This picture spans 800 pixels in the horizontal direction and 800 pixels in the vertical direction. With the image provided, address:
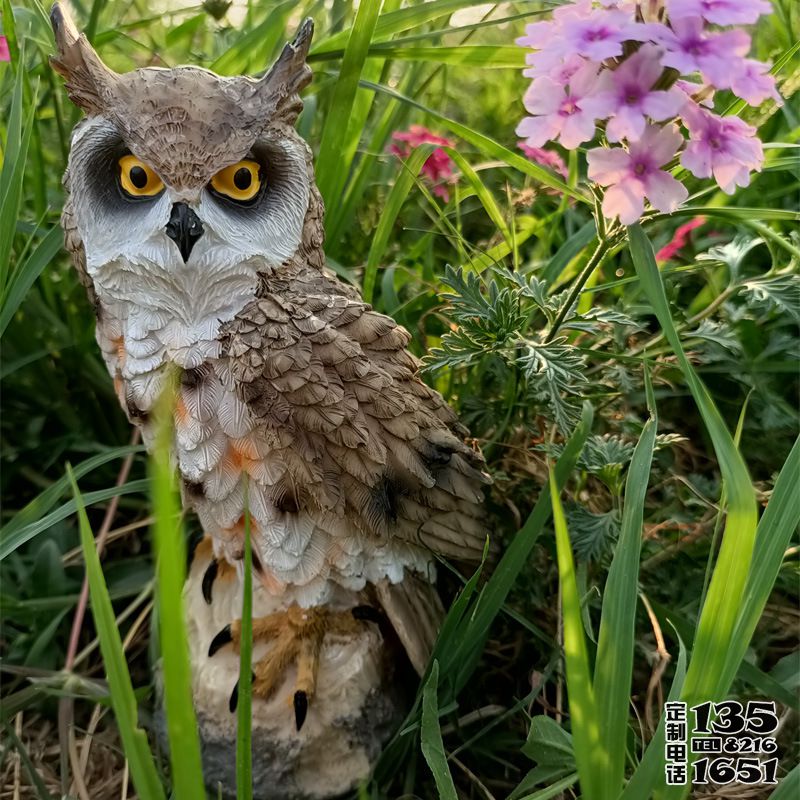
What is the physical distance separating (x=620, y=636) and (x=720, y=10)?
53 centimetres

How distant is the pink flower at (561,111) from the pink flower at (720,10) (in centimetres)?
8

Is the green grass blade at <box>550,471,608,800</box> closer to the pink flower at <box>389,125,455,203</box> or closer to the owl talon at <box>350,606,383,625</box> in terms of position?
the owl talon at <box>350,606,383,625</box>

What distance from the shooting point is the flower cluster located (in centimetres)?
66

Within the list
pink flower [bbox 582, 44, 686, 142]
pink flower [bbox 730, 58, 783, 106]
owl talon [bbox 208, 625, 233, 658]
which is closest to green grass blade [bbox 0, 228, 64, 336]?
owl talon [bbox 208, 625, 233, 658]

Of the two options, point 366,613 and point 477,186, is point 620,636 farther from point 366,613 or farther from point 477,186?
point 477,186

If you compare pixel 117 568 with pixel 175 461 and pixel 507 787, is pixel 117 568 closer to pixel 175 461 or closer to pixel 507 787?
pixel 175 461

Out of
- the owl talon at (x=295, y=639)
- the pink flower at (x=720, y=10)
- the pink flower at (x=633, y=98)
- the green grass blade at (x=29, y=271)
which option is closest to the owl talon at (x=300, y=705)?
the owl talon at (x=295, y=639)

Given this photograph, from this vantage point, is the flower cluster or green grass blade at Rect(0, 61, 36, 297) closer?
the flower cluster

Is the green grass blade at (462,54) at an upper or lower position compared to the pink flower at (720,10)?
lower

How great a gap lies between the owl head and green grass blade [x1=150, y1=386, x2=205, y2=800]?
26cm

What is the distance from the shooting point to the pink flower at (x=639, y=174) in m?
0.71

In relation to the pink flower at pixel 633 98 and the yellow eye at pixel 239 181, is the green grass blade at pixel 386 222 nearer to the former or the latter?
the yellow eye at pixel 239 181

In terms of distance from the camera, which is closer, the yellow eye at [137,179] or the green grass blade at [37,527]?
the yellow eye at [137,179]

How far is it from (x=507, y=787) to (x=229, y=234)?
2.41 ft
